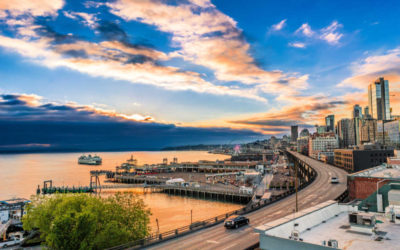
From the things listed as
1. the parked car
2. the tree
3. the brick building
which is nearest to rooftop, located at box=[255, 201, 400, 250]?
the parked car

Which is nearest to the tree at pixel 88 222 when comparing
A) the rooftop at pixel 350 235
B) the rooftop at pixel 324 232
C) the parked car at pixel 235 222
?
the parked car at pixel 235 222

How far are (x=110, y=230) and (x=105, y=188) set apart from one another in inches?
3803

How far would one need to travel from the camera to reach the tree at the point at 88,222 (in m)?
30.2

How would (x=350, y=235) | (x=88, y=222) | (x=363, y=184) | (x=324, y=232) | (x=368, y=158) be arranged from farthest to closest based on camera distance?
1. (x=368, y=158)
2. (x=363, y=184)
3. (x=88, y=222)
4. (x=324, y=232)
5. (x=350, y=235)

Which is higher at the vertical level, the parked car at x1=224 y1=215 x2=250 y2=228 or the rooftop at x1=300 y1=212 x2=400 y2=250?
the rooftop at x1=300 y1=212 x2=400 y2=250

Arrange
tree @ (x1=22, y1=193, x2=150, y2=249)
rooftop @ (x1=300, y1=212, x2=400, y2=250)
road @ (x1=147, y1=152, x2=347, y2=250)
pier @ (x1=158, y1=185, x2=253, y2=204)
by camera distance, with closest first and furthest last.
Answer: rooftop @ (x1=300, y1=212, x2=400, y2=250)
road @ (x1=147, y1=152, x2=347, y2=250)
tree @ (x1=22, y1=193, x2=150, y2=249)
pier @ (x1=158, y1=185, x2=253, y2=204)

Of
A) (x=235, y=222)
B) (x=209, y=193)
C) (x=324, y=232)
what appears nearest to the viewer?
(x=324, y=232)

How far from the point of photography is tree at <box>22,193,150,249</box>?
30.2 metres

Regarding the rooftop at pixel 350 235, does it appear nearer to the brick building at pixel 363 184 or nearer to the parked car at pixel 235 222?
the parked car at pixel 235 222

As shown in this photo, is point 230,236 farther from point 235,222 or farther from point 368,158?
point 368,158

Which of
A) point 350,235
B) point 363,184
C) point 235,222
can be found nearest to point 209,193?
point 363,184

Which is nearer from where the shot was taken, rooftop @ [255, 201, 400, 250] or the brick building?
rooftop @ [255, 201, 400, 250]

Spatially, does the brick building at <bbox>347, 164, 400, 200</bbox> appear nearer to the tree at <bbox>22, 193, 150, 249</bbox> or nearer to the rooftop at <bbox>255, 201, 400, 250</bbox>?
the rooftop at <bbox>255, 201, 400, 250</bbox>

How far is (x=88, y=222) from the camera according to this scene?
3123cm
